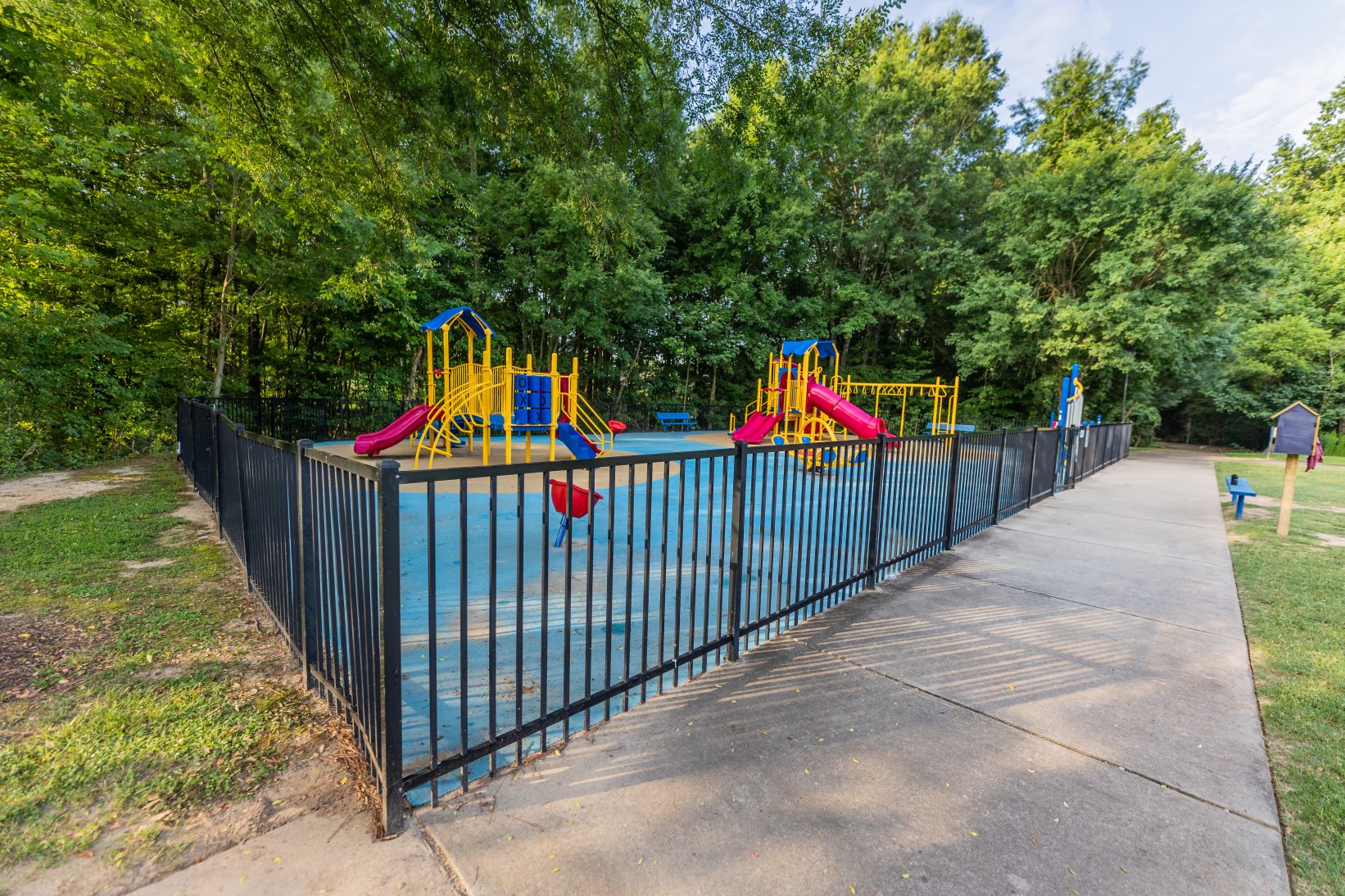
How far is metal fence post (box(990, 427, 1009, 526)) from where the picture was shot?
707 centimetres

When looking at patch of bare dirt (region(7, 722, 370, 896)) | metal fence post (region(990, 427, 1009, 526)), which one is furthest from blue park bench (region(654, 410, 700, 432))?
patch of bare dirt (region(7, 722, 370, 896))

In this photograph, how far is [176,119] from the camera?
1159cm

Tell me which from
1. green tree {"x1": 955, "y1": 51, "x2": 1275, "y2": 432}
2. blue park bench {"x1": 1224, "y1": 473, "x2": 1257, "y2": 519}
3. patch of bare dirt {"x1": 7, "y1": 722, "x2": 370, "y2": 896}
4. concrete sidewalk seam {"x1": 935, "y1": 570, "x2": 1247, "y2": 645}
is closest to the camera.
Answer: patch of bare dirt {"x1": 7, "y1": 722, "x2": 370, "y2": 896}

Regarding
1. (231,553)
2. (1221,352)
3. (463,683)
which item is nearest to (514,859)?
(463,683)

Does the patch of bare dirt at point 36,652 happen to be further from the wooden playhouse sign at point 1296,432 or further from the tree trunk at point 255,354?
the tree trunk at point 255,354

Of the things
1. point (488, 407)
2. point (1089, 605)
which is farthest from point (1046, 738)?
point (488, 407)

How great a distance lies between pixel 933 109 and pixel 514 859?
32.1m

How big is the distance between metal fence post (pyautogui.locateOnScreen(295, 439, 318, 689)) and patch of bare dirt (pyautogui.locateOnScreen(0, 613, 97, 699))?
125 centimetres

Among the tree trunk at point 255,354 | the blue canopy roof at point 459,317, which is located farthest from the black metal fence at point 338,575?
the tree trunk at point 255,354

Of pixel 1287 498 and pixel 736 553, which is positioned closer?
pixel 736 553

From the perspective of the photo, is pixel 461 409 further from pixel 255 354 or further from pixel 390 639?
pixel 390 639

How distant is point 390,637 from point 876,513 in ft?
12.6

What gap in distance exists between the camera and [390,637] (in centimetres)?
187

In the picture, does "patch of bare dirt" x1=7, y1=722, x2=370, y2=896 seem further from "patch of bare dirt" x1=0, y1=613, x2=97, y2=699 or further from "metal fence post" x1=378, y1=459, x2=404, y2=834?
"patch of bare dirt" x1=0, y1=613, x2=97, y2=699
